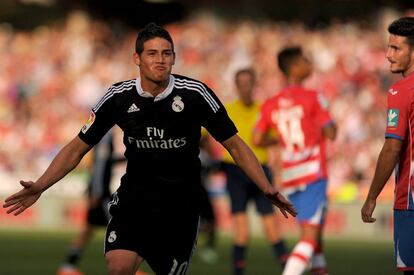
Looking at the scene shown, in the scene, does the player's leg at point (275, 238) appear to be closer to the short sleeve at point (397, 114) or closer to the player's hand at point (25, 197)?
the player's hand at point (25, 197)

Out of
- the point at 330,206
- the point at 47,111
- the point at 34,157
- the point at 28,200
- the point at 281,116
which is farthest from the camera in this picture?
the point at 47,111

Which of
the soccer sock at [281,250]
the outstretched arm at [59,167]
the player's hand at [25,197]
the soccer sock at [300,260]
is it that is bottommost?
the soccer sock at [281,250]

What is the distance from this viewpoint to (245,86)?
15195 millimetres

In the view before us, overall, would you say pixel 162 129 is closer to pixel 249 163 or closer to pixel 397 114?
pixel 249 163

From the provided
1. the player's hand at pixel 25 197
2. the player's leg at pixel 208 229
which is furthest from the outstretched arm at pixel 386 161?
the player's leg at pixel 208 229

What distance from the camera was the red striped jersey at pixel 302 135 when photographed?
1241cm

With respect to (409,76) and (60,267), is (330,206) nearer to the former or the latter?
(60,267)

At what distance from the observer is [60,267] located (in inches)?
639

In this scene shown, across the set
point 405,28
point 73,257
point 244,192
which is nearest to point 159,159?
point 405,28

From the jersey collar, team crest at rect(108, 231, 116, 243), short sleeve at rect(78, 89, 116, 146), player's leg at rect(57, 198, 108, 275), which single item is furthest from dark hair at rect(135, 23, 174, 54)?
player's leg at rect(57, 198, 108, 275)

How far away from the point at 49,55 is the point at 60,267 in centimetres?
1672

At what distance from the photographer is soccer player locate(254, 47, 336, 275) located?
12156mm

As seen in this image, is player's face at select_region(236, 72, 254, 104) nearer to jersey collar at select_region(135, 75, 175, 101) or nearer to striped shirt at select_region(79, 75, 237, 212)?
striped shirt at select_region(79, 75, 237, 212)

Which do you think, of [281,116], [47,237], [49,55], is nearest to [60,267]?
[281,116]
